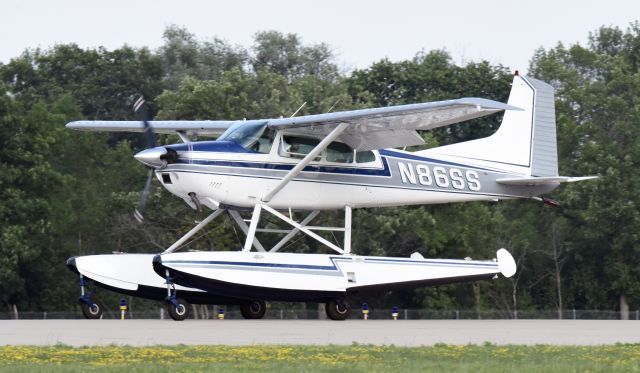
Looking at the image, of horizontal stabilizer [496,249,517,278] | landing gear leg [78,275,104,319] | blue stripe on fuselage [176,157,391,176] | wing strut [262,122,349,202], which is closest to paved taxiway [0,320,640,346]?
landing gear leg [78,275,104,319]

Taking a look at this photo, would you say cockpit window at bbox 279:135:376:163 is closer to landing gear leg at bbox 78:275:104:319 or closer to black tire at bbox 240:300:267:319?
black tire at bbox 240:300:267:319

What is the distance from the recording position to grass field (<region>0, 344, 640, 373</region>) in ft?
44.5

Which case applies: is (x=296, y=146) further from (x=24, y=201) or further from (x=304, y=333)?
(x=24, y=201)

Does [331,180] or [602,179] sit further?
[602,179]

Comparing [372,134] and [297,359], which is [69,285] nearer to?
[372,134]

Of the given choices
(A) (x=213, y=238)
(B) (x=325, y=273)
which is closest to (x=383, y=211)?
(A) (x=213, y=238)

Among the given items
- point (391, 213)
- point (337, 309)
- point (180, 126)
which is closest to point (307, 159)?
point (337, 309)

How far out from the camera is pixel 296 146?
79.6 feet

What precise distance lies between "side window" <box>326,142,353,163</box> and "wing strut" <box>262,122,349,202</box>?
3.04 feet

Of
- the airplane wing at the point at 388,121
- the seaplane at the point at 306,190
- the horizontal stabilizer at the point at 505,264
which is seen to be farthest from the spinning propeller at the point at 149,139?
the horizontal stabilizer at the point at 505,264

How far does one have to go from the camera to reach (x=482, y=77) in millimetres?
57406

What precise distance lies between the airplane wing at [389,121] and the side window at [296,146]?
13 centimetres

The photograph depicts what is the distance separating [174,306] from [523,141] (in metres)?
8.83

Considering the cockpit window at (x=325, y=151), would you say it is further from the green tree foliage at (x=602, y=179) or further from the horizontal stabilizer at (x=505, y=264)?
the green tree foliage at (x=602, y=179)
